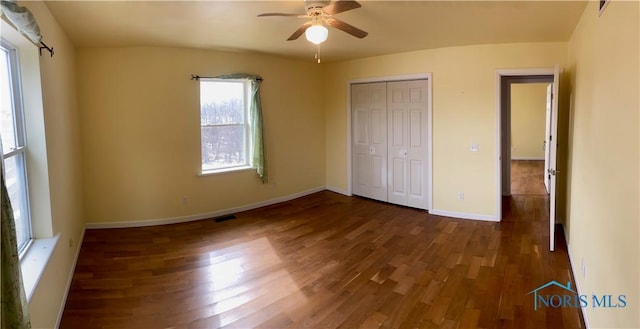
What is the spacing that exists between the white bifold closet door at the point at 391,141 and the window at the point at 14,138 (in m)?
4.49

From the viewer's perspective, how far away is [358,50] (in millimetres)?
5137

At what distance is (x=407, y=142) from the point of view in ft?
18.2

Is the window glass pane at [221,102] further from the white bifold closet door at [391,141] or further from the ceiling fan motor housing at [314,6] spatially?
the ceiling fan motor housing at [314,6]

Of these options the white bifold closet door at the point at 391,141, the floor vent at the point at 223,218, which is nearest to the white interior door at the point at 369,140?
the white bifold closet door at the point at 391,141

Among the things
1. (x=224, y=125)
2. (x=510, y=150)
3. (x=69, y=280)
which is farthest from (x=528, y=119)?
(x=69, y=280)

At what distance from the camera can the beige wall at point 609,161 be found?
1.64 meters

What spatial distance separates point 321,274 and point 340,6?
7.54 feet

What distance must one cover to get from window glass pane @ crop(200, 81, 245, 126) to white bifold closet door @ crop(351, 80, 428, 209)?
6.40ft

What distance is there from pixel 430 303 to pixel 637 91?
197cm

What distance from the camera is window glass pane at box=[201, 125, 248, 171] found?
5266 millimetres

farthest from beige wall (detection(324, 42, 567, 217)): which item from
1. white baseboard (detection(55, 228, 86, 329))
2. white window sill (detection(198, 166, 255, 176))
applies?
white baseboard (detection(55, 228, 86, 329))

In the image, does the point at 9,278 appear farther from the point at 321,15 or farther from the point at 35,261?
the point at 321,15

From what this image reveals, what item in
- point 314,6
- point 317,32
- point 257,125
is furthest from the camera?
point 257,125

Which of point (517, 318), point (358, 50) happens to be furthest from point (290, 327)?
point (358, 50)
